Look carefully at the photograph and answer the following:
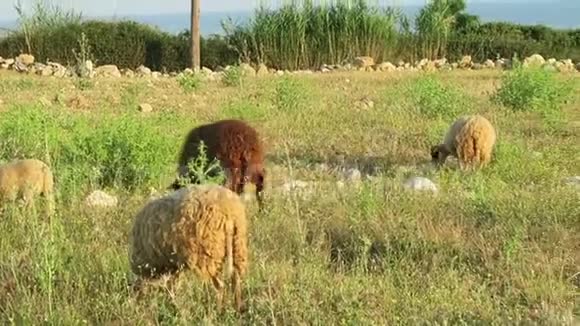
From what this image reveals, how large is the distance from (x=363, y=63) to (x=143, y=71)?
4565mm

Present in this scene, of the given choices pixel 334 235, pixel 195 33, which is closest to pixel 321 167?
pixel 334 235

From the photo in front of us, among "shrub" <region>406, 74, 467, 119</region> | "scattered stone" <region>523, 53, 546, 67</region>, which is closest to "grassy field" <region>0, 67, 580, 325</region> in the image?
"shrub" <region>406, 74, 467, 119</region>

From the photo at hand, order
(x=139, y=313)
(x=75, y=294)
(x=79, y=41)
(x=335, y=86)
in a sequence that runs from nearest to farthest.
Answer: (x=139, y=313), (x=75, y=294), (x=335, y=86), (x=79, y=41)

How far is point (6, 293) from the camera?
496cm

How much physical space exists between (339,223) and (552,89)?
6702mm

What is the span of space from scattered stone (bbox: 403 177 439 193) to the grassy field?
0.37ft

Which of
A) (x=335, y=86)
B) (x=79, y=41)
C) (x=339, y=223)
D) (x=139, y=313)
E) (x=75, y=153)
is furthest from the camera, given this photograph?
(x=79, y=41)

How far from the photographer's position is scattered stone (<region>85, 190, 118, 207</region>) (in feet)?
22.0

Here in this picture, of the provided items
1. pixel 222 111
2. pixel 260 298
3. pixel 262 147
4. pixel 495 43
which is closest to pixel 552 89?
pixel 222 111

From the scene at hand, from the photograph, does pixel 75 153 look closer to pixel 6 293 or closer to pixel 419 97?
pixel 6 293

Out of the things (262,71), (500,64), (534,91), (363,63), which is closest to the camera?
(534,91)

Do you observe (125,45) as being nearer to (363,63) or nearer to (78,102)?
(363,63)

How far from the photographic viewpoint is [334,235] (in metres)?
6.05

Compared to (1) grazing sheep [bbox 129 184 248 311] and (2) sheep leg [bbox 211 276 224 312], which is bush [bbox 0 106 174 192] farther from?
(2) sheep leg [bbox 211 276 224 312]
